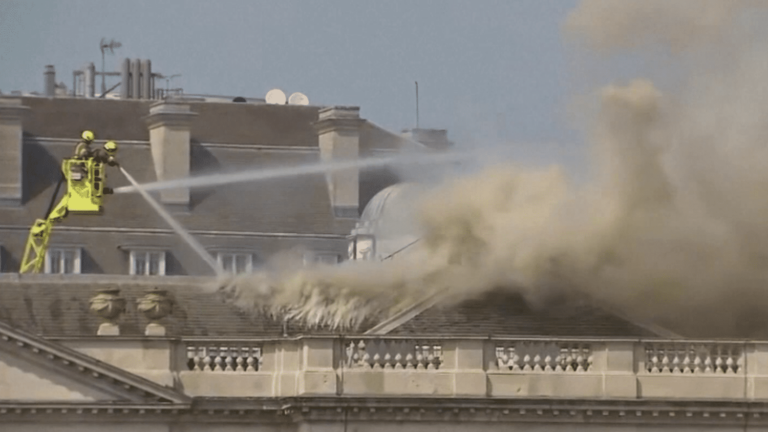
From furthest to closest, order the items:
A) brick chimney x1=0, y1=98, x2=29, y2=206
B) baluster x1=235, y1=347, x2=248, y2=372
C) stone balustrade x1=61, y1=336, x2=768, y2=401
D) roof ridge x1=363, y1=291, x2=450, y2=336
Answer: brick chimney x1=0, y1=98, x2=29, y2=206, roof ridge x1=363, y1=291, x2=450, y2=336, baluster x1=235, y1=347, x2=248, y2=372, stone balustrade x1=61, y1=336, x2=768, y2=401

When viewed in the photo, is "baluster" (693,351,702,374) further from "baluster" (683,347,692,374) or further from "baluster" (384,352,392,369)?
"baluster" (384,352,392,369)

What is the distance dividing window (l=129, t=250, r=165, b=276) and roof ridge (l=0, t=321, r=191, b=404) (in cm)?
5988

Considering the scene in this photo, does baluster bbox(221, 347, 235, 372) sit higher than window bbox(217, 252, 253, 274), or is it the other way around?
window bbox(217, 252, 253, 274)

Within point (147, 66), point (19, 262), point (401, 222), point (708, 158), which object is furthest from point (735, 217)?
point (147, 66)

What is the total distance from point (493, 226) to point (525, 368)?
835 cm

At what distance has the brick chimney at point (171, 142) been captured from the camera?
15900 centimetres

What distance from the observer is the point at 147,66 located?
175 metres

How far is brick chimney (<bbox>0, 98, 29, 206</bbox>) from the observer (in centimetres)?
15650

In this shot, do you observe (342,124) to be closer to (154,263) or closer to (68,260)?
(154,263)

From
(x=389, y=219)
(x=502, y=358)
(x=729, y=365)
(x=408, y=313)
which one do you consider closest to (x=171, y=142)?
(x=389, y=219)

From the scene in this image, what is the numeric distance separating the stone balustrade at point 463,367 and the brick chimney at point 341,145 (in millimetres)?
68465

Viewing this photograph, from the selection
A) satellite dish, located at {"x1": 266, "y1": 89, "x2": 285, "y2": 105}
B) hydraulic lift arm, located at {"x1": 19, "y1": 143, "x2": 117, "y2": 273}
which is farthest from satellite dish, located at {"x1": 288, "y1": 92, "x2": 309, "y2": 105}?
hydraulic lift arm, located at {"x1": 19, "y1": 143, "x2": 117, "y2": 273}

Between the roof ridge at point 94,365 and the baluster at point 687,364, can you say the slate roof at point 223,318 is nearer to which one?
the roof ridge at point 94,365

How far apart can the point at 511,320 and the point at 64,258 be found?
57407mm
